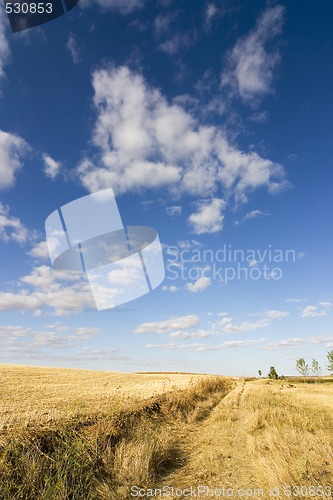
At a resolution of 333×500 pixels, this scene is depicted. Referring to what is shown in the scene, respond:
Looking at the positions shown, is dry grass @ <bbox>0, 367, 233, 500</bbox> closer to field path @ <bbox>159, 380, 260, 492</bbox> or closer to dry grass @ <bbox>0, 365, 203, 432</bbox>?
field path @ <bbox>159, 380, 260, 492</bbox>

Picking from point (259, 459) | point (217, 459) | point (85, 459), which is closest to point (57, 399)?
point (217, 459)

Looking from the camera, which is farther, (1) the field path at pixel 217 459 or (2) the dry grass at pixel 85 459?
(1) the field path at pixel 217 459

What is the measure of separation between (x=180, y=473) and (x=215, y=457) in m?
1.72

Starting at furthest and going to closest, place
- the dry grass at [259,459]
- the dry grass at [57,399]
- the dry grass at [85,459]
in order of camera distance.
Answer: the dry grass at [57,399], the dry grass at [259,459], the dry grass at [85,459]

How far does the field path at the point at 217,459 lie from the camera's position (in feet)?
25.5

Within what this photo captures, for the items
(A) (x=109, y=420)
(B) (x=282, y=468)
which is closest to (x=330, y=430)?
(B) (x=282, y=468)

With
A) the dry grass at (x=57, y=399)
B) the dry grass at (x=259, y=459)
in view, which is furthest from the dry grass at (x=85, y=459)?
the dry grass at (x=57, y=399)

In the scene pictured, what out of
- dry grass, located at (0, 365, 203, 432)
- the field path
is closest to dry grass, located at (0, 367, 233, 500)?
the field path

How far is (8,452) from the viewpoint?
6879mm

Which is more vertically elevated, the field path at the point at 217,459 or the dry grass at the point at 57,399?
the dry grass at the point at 57,399

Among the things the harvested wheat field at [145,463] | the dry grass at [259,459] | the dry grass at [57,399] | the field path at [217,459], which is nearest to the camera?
the harvested wheat field at [145,463]

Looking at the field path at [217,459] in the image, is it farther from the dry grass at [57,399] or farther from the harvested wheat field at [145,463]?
the dry grass at [57,399]

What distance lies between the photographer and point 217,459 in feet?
31.1

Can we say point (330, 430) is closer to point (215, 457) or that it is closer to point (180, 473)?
point (215, 457)
